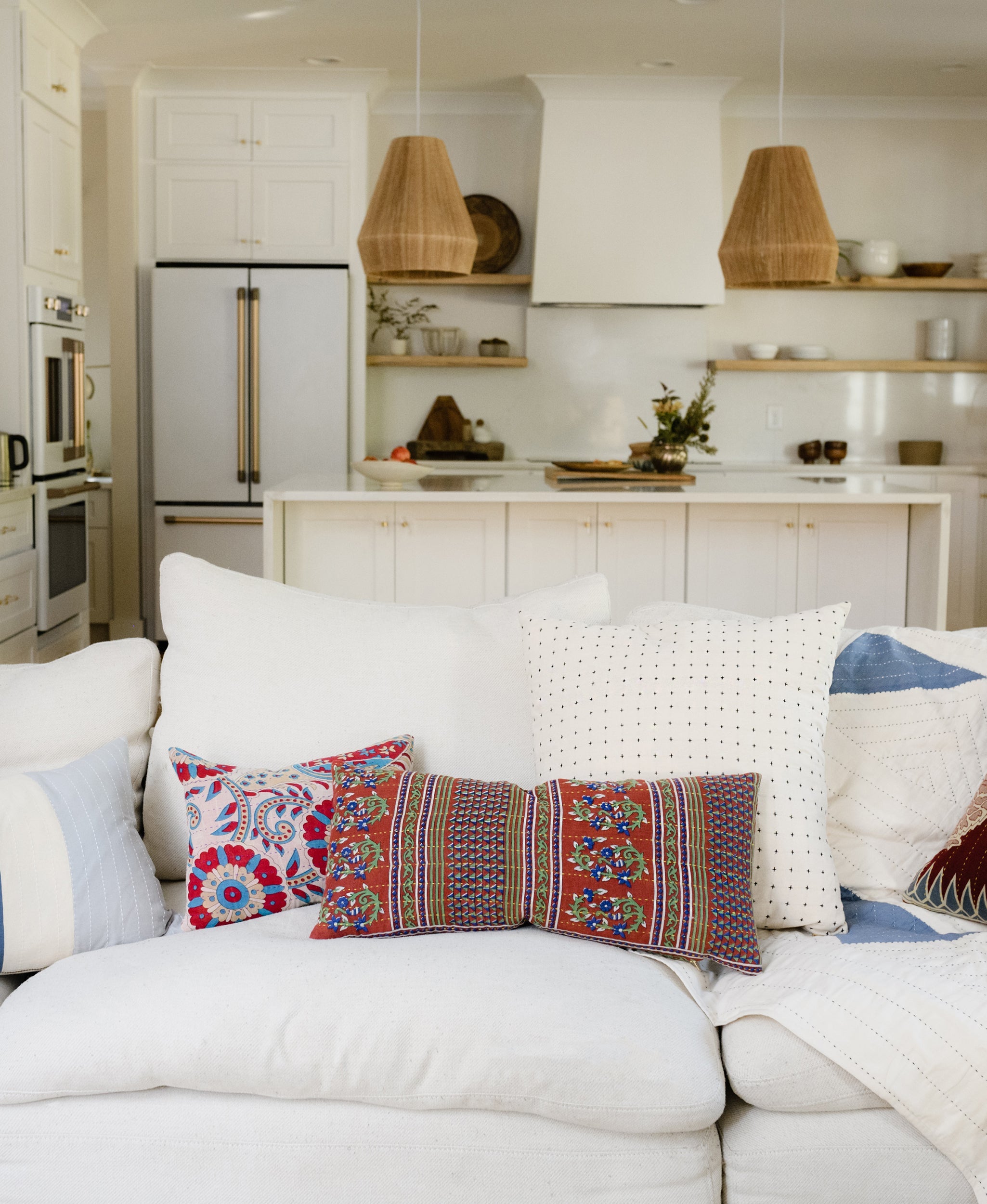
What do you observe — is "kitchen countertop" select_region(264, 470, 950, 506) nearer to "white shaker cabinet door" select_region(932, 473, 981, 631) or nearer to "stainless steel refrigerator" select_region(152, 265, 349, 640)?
"stainless steel refrigerator" select_region(152, 265, 349, 640)

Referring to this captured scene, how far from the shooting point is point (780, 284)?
4258 mm

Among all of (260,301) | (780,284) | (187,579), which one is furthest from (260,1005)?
(260,301)

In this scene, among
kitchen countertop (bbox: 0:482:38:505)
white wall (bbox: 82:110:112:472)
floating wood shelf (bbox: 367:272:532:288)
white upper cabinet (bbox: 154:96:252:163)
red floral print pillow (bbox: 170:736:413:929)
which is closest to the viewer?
red floral print pillow (bbox: 170:736:413:929)

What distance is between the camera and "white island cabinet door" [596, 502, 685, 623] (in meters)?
4.23

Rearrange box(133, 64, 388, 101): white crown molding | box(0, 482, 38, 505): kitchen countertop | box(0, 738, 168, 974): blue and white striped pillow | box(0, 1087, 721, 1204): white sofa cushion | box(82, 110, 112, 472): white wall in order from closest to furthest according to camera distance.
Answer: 1. box(0, 1087, 721, 1204): white sofa cushion
2. box(0, 738, 168, 974): blue and white striped pillow
3. box(0, 482, 38, 505): kitchen countertop
4. box(133, 64, 388, 101): white crown molding
5. box(82, 110, 112, 472): white wall

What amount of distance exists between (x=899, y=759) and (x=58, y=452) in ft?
12.3

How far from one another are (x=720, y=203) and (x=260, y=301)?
2.31m

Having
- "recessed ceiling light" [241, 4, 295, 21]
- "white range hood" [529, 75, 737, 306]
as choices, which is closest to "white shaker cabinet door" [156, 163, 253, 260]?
"recessed ceiling light" [241, 4, 295, 21]

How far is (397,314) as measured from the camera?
633 centimetres

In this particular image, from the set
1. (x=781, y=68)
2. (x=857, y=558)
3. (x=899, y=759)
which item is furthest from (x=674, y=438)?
(x=899, y=759)

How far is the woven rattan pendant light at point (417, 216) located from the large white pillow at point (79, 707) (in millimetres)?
2057

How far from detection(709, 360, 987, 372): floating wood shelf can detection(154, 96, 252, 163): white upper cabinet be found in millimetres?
2618

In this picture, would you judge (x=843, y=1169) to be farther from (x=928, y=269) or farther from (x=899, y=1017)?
(x=928, y=269)

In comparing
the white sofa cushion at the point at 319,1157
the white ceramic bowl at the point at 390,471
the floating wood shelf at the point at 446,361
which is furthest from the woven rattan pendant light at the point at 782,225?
the white sofa cushion at the point at 319,1157
